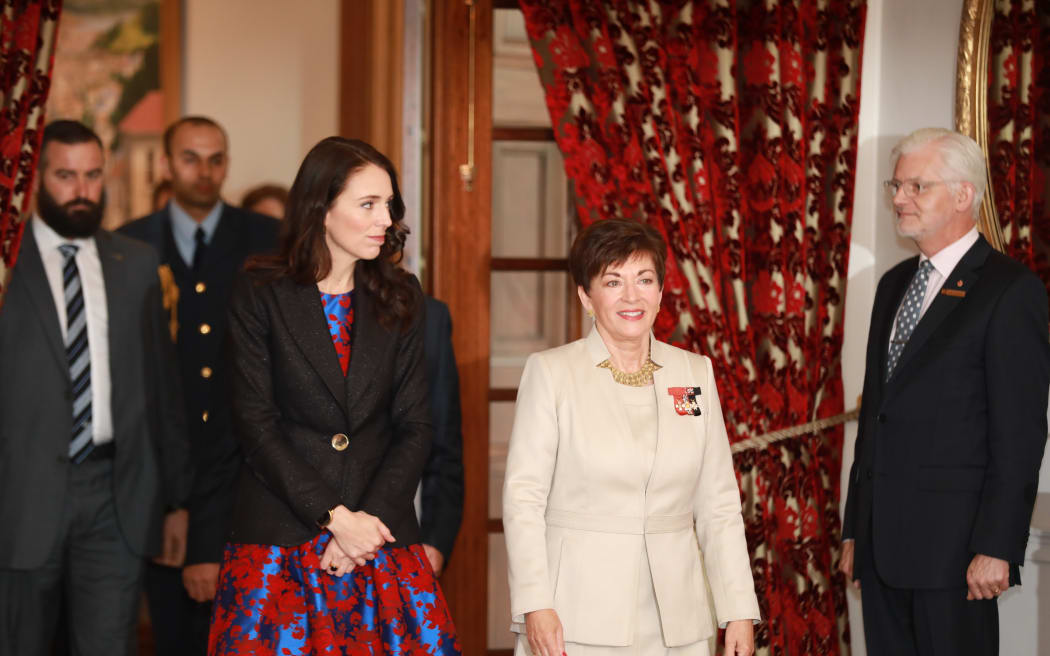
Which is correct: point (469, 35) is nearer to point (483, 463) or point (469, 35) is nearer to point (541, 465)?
point (483, 463)

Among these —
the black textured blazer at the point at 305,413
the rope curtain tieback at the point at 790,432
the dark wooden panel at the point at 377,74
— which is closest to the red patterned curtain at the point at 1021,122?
the rope curtain tieback at the point at 790,432

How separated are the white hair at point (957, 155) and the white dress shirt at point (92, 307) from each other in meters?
2.27

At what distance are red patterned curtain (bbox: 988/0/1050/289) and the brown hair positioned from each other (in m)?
1.91

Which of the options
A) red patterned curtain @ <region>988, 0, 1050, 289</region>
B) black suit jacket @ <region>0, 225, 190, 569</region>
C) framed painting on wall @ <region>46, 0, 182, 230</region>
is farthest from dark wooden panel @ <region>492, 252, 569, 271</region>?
framed painting on wall @ <region>46, 0, 182, 230</region>

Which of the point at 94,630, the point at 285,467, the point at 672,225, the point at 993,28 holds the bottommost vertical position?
the point at 94,630

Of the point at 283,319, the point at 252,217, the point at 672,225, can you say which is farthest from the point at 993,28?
the point at 252,217

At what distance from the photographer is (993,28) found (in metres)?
3.56

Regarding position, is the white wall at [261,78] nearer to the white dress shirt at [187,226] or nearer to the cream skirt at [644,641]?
the white dress shirt at [187,226]

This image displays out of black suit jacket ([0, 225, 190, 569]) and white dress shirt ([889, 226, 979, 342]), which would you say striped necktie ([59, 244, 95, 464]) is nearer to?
black suit jacket ([0, 225, 190, 569])

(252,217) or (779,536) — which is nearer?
(779,536)

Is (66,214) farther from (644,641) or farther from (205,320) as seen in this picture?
(644,641)

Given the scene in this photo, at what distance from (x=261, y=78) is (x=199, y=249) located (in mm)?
2725

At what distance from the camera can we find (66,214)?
135 inches

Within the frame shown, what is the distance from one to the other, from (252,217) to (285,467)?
2119 mm
